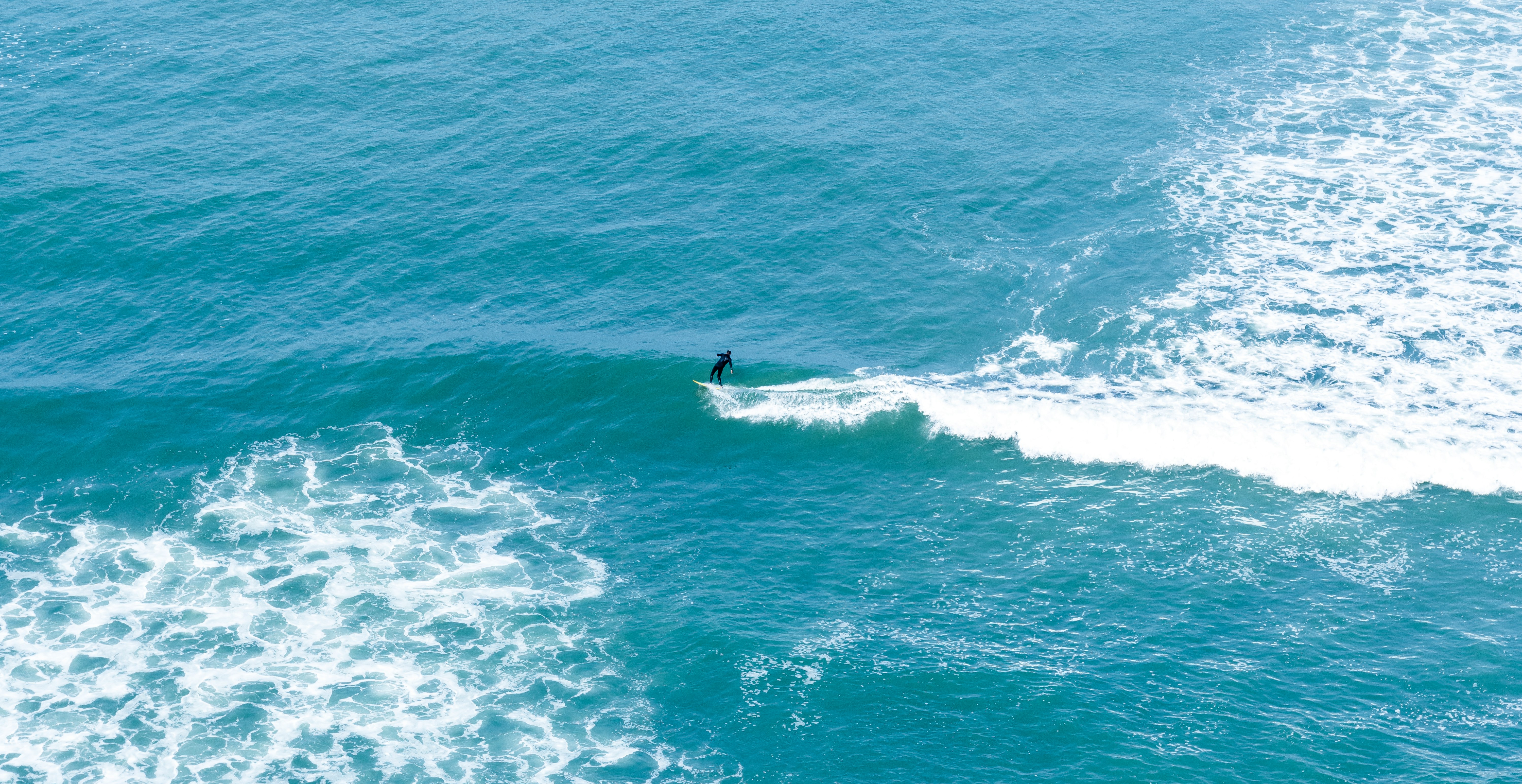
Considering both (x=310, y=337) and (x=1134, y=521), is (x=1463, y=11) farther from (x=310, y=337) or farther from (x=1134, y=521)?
(x=310, y=337)

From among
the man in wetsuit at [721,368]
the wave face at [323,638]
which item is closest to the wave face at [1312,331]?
the man in wetsuit at [721,368]

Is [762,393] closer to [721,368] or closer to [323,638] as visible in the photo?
[721,368]

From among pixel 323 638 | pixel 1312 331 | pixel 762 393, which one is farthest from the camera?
pixel 1312 331

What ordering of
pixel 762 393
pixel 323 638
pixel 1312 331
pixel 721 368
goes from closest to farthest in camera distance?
pixel 323 638 → pixel 721 368 → pixel 762 393 → pixel 1312 331

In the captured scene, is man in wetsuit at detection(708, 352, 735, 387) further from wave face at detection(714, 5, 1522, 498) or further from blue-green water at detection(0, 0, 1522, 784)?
blue-green water at detection(0, 0, 1522, 784)

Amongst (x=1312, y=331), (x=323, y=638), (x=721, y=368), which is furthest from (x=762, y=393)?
(x=1312, y=331)

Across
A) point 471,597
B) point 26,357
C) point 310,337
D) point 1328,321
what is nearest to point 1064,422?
point 1328,321

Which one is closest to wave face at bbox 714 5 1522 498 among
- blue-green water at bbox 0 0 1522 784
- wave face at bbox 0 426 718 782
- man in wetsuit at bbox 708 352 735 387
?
blue-green water at bbox 0 0 1522 784
